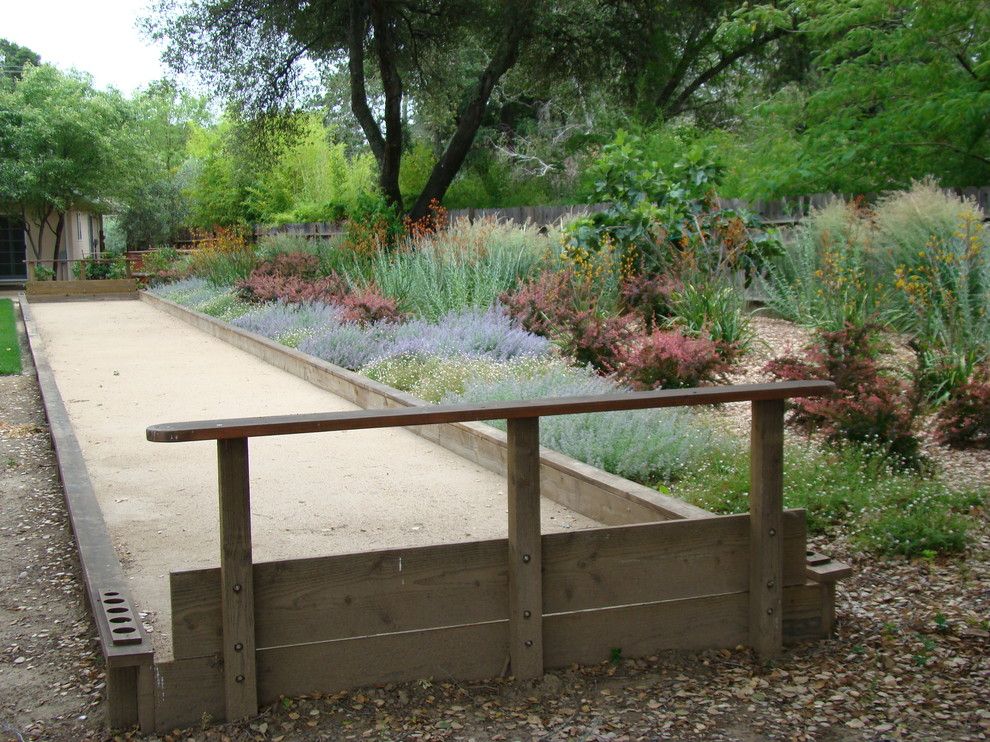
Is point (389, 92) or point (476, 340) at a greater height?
point (389, 92)

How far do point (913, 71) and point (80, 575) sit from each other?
1175 cm

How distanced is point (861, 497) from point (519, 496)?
220 centimetres

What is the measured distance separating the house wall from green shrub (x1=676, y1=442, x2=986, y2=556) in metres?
27.4

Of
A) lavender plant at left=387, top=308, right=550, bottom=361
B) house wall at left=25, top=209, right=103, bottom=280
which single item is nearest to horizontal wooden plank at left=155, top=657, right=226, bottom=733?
lavender plant at left=387, top=308, right=550, bottom=361

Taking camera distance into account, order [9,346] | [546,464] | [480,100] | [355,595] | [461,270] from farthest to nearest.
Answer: [480,100], [9,346], [461,270], [546,464], [355,595]

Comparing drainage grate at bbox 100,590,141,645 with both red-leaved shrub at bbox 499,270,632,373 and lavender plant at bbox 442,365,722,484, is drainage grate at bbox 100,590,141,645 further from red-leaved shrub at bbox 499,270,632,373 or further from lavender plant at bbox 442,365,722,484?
red-leaved shrub at bbox 499,270,632,373

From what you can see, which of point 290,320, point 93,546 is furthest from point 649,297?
point 93,546

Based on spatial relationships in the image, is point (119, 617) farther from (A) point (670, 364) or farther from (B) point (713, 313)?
(B) point (713, 313)

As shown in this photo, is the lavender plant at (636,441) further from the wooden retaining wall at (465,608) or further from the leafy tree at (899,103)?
the leafy tree at (899,103)

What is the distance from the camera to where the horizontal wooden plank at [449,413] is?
3.21 metres

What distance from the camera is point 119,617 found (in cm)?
359

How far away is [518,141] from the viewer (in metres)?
30.1

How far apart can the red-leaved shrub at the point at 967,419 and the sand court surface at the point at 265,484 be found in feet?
7.45

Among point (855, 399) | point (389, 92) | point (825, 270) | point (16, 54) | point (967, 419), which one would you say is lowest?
point (967, 419)
